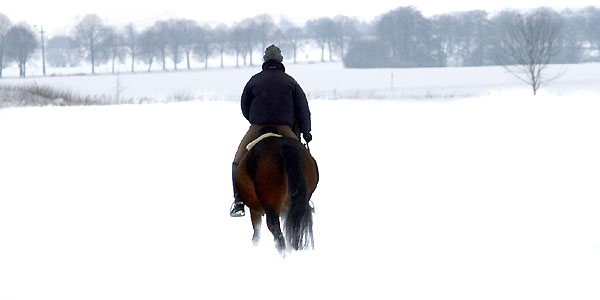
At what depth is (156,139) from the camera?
2386 cm

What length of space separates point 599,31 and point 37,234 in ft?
423

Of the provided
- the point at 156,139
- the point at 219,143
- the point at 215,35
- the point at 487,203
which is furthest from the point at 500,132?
the point at 215,35

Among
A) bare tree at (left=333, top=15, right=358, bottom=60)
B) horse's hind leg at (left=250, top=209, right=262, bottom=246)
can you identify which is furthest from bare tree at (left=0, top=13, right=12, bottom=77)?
horse's hind leg at (left=250, top=209, right=262, bottom=246)

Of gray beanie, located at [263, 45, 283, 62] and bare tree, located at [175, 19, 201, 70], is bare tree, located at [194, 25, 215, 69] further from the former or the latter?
gray beanie, located at [263, 45, 283, 62]

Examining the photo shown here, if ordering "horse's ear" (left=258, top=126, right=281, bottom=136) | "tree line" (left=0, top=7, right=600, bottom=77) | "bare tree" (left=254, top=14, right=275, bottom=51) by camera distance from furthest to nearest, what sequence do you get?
"bare tree" (left=254, top=14, right=275, bottom=51)
"tree line" (left=0, top=7, right=600, bottom=77)
"horse's ear" (left=258, top=126, right=281, bottom=136)

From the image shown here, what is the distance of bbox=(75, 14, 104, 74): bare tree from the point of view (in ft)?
408

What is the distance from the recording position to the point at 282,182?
317 inches

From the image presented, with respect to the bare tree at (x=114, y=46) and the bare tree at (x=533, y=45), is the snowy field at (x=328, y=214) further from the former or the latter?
the bare tree at (x=114, y=46)

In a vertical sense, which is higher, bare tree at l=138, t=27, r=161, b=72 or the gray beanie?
bare tree at l=138, t=27, r=161, b=72

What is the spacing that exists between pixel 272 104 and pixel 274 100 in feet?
0.16

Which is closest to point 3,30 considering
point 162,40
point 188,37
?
point 162,40

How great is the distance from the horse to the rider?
301 mm

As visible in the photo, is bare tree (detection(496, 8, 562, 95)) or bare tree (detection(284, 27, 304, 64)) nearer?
bare tree (detection(496, 8, 562, 95))

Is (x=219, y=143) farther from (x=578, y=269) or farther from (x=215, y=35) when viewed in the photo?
(x=215, y=35)
